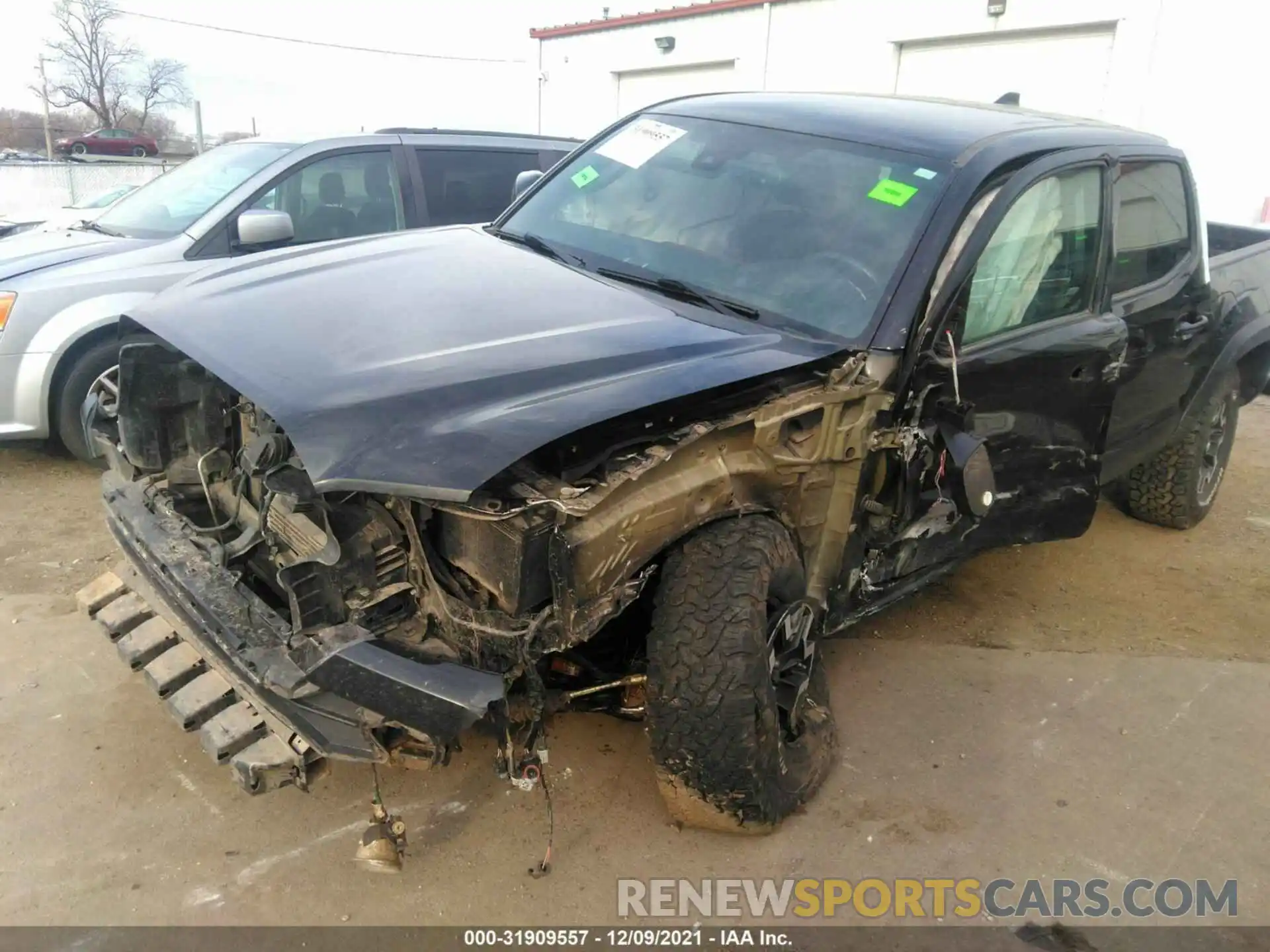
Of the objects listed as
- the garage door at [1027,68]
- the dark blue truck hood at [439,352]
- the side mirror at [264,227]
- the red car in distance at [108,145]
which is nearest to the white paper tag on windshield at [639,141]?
the dark blue truck hood at [439,352]

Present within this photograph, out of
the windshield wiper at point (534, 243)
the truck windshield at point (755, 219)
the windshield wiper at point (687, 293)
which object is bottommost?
the windshield wiper at point (687, 293)

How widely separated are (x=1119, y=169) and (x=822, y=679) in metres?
2.25

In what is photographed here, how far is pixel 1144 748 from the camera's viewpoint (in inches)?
128

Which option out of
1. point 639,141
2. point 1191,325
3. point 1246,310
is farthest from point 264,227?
point 1246,310

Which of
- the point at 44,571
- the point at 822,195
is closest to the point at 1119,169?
the point at 822,195

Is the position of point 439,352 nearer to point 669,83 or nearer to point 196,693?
point 196,693

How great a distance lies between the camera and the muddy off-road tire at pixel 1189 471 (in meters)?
4.78

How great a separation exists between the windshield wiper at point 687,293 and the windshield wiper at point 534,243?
0.21 meters

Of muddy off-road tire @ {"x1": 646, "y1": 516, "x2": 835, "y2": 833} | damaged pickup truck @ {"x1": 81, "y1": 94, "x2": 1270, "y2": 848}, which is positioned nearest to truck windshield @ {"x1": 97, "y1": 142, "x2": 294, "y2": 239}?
damaged pickup truck @ {"x1": 81, "y1": 94, "x2": 1270, "y2": 848}

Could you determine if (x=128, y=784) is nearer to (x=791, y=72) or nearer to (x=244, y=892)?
(x=244, y=892)

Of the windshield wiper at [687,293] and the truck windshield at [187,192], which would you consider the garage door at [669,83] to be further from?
the windshield wiper at [687,293]

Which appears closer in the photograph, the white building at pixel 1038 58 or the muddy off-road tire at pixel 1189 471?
the muddy off-road tire at pixel 1189 471

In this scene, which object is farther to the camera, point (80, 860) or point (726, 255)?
point (726, 255)

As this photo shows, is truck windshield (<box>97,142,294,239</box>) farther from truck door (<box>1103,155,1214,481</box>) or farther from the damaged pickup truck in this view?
truck door (<box>1103,155,1214,481</box>)
